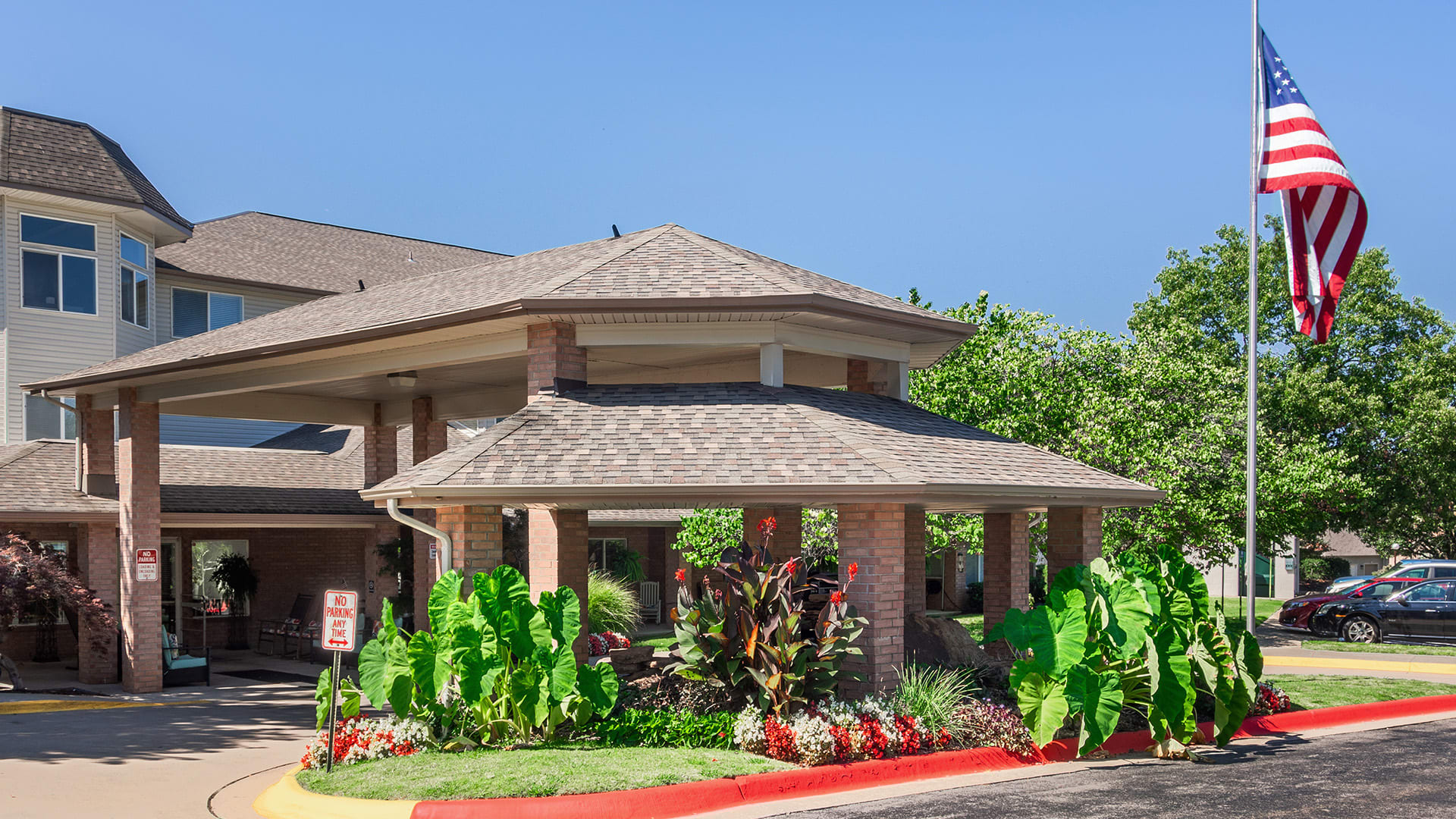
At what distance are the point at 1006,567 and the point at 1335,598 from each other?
1358 cm

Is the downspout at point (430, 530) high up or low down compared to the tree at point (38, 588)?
up

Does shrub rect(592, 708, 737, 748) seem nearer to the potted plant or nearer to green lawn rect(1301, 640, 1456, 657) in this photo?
green lawn rect(1301, 640, 1456, 657)

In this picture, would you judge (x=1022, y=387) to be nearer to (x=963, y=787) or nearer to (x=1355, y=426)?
(x=963, y=787)

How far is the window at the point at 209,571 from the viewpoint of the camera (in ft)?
89.4

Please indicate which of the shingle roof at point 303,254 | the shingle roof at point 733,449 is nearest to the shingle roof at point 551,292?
the shingle roof at point 733,449

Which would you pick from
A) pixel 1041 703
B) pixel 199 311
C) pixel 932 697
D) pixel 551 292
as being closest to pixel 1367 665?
pixel 1041 703

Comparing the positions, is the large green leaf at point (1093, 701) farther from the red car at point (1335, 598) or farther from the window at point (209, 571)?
the window at point (209, 571)

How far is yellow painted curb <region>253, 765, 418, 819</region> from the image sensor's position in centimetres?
1009

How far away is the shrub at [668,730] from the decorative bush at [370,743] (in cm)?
172

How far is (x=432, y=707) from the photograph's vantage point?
12.1m

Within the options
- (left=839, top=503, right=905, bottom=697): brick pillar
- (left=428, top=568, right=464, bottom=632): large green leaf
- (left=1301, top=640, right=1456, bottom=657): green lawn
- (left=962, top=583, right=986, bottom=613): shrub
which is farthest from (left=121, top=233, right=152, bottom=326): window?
(left=1301, top=640, right=1456, bottom=657): green lawn

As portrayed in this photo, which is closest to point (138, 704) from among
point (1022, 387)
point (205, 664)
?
point (205, 664)

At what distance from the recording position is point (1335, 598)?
28.6m

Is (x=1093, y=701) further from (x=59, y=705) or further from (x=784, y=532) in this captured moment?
(x=59, y=705)
